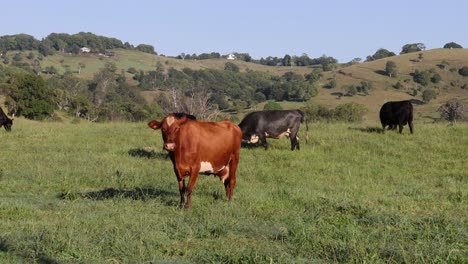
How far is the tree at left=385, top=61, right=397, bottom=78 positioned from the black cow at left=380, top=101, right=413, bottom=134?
103 meters

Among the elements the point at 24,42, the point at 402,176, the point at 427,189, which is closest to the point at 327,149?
the point at 402,176

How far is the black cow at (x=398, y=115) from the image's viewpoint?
2055 centimetres

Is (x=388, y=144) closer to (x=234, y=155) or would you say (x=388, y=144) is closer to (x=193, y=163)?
(x=234, y=155)

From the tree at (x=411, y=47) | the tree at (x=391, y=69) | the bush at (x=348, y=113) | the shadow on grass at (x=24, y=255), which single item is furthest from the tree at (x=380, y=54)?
the shadow on grass at (x=24, y=255)

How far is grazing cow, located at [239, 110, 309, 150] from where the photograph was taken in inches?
721

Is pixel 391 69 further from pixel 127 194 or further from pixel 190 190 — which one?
pixel 190 190

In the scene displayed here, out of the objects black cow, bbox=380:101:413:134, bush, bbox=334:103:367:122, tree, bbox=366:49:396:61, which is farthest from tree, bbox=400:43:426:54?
black cow, bbox=380:101:413:134

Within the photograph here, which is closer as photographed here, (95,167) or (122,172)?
(122,172)

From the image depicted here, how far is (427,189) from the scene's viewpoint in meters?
12.3

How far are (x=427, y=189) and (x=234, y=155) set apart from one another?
183 inches

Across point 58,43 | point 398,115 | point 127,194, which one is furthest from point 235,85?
point 127,194

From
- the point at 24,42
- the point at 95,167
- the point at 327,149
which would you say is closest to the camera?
the point at 95,167

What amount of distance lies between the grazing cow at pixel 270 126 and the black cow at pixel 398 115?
388cm

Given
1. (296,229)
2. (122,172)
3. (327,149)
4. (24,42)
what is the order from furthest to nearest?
(24,42) → (327,149) → (122,172) → (296,229)
